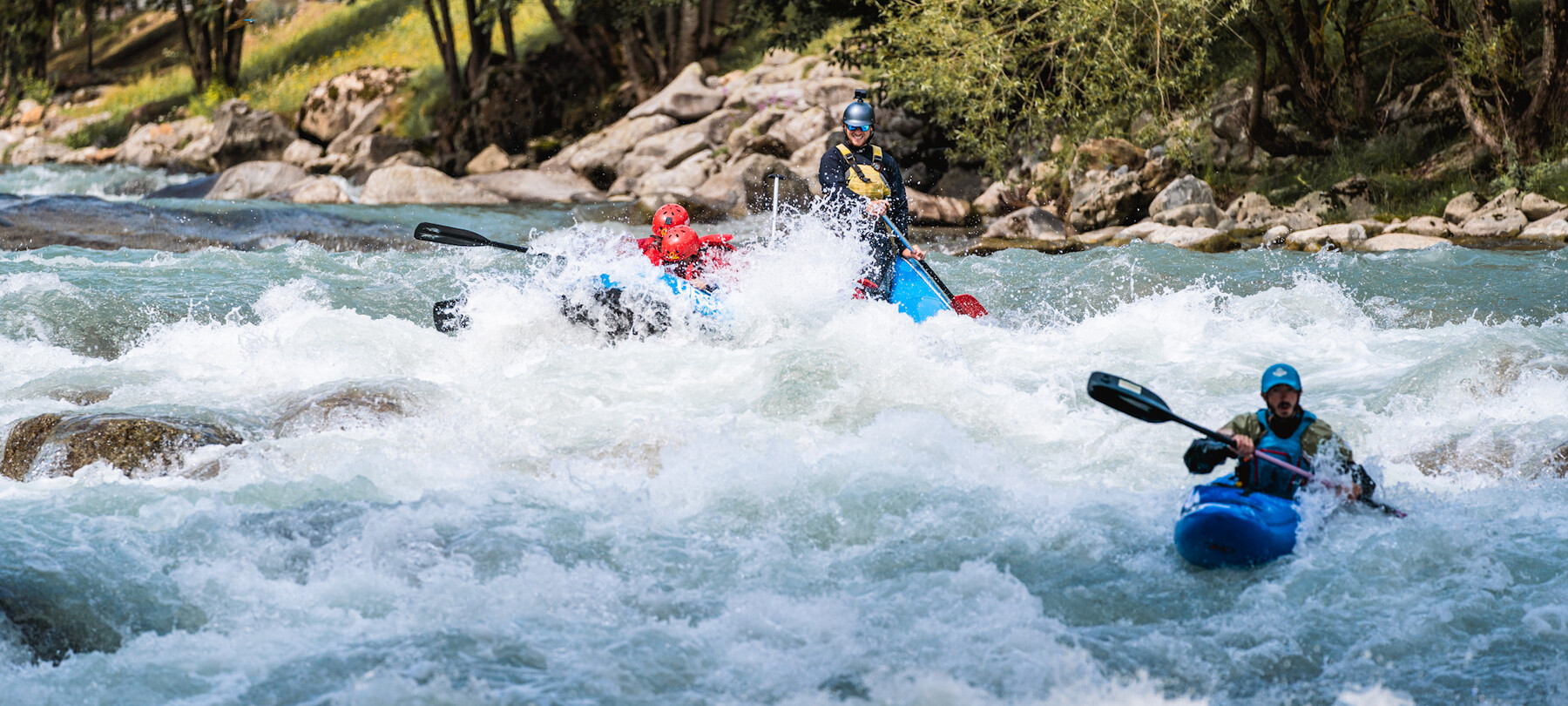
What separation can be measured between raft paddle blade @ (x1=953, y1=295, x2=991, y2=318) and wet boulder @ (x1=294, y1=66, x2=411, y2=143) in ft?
60.5

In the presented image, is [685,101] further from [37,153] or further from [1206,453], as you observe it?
[1206,453]

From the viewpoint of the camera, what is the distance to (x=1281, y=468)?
4.62 metres

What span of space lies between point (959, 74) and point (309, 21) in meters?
26.2

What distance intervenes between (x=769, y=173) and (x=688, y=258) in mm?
7560

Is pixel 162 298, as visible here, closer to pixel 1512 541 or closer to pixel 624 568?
pixel 624 568

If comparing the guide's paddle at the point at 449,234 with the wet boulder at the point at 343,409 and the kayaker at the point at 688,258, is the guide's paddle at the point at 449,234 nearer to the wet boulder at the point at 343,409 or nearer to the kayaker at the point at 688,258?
the kayaker at the point at 688,258

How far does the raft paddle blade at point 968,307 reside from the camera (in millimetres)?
8266

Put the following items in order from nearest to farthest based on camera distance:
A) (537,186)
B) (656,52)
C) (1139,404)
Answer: (1139,404) < (537,186) < (656,52)

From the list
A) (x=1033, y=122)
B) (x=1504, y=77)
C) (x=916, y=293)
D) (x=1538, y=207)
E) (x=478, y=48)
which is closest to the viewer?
(x=916, y=293)

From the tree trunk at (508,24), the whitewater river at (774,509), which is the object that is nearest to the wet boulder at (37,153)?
the tree trunk at (508,24)

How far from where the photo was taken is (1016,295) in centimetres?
1013

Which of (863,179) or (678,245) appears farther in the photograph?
(863,179)

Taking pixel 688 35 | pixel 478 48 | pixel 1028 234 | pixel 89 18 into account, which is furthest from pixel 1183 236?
pixel 89 18

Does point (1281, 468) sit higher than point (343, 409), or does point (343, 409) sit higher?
point (1281, 468)
